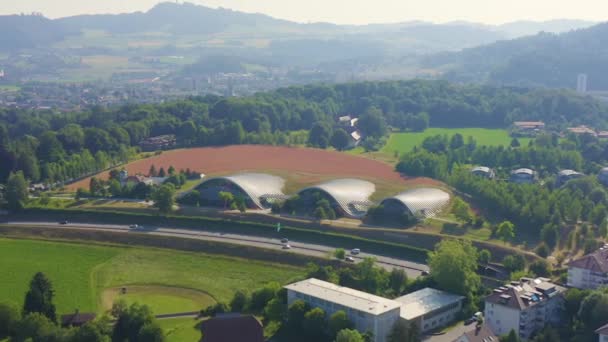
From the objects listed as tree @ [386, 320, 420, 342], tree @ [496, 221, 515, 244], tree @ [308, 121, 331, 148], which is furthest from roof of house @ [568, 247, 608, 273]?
tree @ [308, 121, 331, 148]

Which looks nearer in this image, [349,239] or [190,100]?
[349,239]

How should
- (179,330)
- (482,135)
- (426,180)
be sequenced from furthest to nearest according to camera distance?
(482,135), (426,180), (179,330)

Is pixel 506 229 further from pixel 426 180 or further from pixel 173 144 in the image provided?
pixel 173 144

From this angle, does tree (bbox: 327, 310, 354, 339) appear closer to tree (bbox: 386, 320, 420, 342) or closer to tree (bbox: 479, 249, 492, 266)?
tree (bbox: 386, 320, 420, 342)

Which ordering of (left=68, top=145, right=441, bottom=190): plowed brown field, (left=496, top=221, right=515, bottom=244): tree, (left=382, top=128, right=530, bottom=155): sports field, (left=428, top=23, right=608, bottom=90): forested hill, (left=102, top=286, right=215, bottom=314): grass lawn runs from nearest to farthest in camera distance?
(left=102, top=286, right=215, bottom=314): grass lawn, (left=496, top=221, right=515, bottom=244): tree, (left=68, top=145, right=441, bottom=190): plowed brown field, (left=382, top=128, right=530, bottom=155): sports field, (left=428, top=23, right=608, bottom=90): forested hill

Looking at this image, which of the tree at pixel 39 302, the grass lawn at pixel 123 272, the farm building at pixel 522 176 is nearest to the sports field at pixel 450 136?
the farm building at pixel 522 176

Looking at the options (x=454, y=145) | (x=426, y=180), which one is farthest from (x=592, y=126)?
(x=426, y=180)
